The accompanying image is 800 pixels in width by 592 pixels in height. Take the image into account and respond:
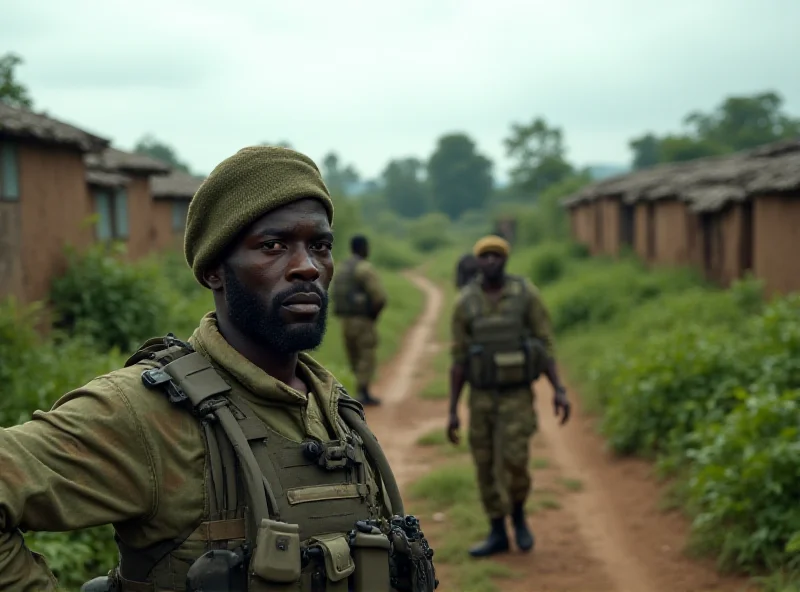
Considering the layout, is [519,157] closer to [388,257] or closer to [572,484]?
[388,257]

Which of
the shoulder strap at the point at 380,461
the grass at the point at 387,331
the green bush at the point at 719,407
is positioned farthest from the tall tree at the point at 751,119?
the shoulder strap at the point at 380,461

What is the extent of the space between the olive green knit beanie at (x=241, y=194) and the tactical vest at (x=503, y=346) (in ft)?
12.9

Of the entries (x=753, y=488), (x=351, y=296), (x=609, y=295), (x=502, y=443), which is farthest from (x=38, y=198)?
(x=609, y=295)

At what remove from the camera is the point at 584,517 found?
22.1 ft

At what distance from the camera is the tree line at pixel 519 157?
1901 inches

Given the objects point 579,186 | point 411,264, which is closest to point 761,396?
point 579,186

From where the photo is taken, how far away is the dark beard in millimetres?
1871

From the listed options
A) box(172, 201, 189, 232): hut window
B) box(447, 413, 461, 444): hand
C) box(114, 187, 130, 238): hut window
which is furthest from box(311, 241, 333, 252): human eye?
box(172, 201, 189, 232): hut window

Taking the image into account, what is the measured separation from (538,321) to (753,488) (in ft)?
5.56

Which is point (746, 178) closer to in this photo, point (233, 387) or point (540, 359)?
point (540, 359)

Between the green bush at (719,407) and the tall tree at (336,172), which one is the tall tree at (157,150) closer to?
the tall tree at (336,172)

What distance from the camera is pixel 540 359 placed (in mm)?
5824

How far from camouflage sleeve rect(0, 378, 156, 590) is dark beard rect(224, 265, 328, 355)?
0.33 meters

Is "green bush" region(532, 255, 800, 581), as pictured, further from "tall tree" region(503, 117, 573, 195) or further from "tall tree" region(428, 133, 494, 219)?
"tall tree" region(428, 133, 494, 219)
